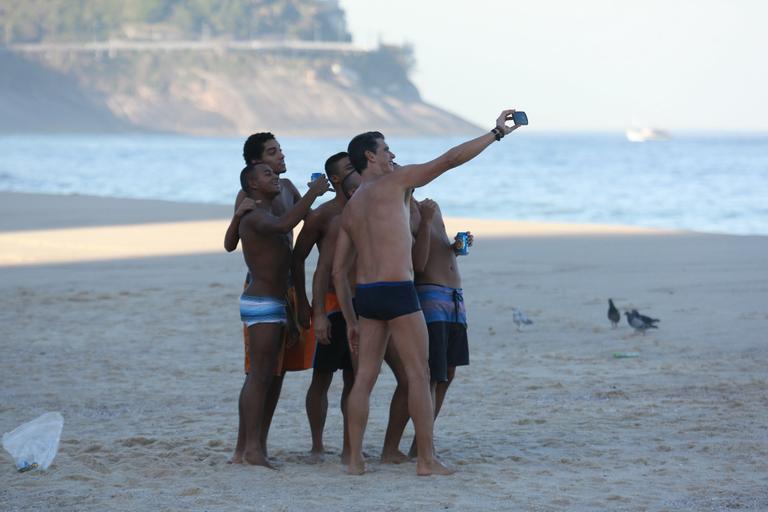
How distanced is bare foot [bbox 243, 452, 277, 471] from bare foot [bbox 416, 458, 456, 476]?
2.56 feet

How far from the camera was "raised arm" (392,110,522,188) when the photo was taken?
575 centimetres

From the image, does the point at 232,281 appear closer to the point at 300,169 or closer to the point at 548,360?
the point at 548,360

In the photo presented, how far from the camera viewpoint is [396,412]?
21.4 ft

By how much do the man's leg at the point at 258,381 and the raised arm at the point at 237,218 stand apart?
45 cm

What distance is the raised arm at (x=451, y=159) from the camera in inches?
226

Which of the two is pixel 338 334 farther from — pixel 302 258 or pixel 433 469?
pixel 433 469

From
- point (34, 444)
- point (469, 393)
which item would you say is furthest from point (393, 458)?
point (469, 393)

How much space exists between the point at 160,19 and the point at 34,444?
174561 millimetres

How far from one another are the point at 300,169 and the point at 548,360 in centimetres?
5324

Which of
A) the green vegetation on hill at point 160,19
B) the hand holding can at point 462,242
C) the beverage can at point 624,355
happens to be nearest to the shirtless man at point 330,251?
the hand holding can at point 462,242

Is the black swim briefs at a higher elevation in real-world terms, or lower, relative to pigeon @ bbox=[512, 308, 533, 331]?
higher

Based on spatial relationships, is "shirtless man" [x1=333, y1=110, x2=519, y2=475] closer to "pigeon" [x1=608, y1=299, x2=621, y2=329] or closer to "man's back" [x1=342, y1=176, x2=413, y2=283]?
"man's back" [x1=342, y1=176, x2=413, y2=283]

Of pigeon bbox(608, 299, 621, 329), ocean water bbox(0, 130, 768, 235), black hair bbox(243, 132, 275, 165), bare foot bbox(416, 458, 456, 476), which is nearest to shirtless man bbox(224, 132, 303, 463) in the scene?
black hair bbox(243, 132, 275, 165)

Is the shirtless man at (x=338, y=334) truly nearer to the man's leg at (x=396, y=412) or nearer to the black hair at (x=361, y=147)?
the man's leg at (x=396, y=412)
